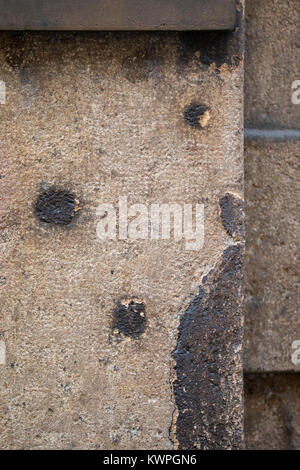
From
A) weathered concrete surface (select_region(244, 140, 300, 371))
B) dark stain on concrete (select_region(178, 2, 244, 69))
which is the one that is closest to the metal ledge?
dark stain on concrete (select_region(178, 2, 244, 69))

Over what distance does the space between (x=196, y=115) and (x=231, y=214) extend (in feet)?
0.77

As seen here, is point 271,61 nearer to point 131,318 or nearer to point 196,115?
point 196,115

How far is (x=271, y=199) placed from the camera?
1262 millimetres

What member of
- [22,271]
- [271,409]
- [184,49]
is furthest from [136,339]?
[184,49]

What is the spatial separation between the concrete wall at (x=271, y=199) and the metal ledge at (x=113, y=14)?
0.32 metres

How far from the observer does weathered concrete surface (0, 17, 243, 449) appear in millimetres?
1032

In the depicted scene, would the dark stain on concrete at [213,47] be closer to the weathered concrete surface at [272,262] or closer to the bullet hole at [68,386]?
the weathered concrete surface at [272,262]

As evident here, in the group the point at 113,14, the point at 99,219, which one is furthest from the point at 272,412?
the point at 113,14

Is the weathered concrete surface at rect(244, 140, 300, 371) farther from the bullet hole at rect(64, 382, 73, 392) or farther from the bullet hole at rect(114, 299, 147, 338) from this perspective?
the bullet hole at rect(64, 382, 73, 392)

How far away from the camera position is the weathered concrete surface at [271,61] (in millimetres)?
1255

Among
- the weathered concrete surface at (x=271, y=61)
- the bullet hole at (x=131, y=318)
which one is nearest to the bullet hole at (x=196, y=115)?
the weathered concrete surface at (x=271, y=61)

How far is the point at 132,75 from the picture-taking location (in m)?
1.04

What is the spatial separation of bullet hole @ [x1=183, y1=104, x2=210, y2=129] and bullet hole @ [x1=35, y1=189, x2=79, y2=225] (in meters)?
0.31

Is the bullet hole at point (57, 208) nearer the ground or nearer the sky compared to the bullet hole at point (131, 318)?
nearer the sky
